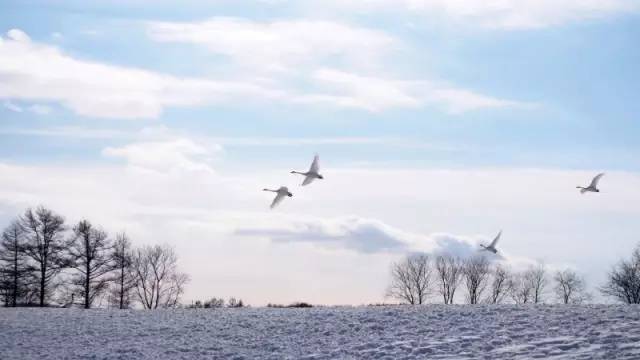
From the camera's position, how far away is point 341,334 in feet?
78.3

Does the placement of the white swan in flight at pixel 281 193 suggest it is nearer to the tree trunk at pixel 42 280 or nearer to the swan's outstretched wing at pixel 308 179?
the swan's outstretched wing at pixel 308 179

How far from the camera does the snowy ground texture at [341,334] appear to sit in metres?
20.0

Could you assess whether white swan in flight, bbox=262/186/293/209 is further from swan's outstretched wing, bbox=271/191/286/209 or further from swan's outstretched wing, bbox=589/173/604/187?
swan's outstretched wing, bbox=589/173/604/187

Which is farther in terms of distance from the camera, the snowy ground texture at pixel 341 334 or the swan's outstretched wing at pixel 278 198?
the swan's outstretched wing at pixel 278 198

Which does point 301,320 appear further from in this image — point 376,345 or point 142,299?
point 142,299

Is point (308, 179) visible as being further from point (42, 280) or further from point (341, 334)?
point (42, 280)

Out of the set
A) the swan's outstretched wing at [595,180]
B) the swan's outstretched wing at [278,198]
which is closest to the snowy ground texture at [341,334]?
the swan's outstretched wing at [278,198]

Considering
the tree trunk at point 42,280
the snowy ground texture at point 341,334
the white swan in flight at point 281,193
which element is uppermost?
the white swan in flight at point 281,193

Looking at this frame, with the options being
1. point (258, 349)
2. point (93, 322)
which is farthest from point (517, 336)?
point (93, 322)

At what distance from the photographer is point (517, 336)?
2105 cm

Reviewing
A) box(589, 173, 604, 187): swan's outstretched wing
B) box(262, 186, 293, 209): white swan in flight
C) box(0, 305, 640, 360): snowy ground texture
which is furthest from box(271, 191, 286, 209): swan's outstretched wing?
box(589, 173, 604, 187): swan's outstretched wing

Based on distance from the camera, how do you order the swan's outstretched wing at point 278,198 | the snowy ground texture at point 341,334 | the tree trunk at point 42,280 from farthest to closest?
the tree trunk at point 42,280 → the swan's outstretched wing at point 278,198 → the snowy ground texture at point 341,334

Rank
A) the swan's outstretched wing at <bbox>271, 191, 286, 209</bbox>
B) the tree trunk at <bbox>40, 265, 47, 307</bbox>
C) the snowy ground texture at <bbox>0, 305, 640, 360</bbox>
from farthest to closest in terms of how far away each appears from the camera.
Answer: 1. the tree trunk at <bbox>40, 265, 47, 307</bbox>
2. the swan's outstretched wing at <bbox>271, 191, 286, 209</bbox>
3. the snowy ground texture at <bbox>0, 305, 640, 360</bbox>

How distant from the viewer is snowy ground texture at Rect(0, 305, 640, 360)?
19984 mm
